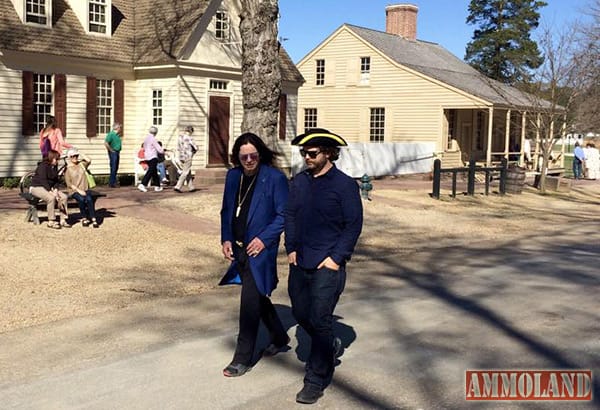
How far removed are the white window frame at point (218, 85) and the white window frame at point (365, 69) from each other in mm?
12390

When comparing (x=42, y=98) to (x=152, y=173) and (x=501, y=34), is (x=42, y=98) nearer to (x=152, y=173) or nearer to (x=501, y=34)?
(x=152, y=173)

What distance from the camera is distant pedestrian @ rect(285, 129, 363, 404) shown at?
5.14 metres

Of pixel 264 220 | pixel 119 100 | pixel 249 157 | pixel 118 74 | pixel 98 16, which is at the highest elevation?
pixel 98 16

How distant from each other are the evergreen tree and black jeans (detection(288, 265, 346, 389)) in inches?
1887

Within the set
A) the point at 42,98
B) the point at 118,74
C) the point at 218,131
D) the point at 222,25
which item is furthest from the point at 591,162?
the point at 42,98

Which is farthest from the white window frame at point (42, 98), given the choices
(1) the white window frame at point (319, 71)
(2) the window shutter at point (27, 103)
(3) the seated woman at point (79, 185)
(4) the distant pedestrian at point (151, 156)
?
(1) the white window frame at point (319, 71)

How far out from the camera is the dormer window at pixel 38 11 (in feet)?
66.3

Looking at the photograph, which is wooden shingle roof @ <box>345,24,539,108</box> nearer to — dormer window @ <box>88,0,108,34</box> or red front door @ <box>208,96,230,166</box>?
red front door @ <box>208,96,230,166</box>

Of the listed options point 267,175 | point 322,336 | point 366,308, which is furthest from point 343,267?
point 366,308

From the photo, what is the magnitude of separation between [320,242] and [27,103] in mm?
16552

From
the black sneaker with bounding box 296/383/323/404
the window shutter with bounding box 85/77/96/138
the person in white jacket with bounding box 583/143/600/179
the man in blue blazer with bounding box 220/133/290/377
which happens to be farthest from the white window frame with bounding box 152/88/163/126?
the person in white jacket with bounding box 583/143/600/179

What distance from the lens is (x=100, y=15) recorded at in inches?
872

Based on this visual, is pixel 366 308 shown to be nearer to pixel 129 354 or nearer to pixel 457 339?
pixel 457 339

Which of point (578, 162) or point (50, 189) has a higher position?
point (578, 162)
